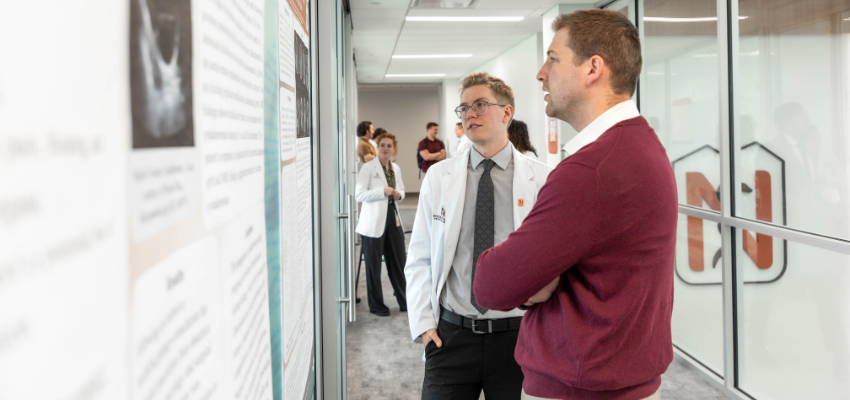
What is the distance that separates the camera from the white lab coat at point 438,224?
1610 mm

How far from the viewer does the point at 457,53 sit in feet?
27.8

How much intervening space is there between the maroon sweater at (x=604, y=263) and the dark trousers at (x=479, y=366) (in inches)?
18.6

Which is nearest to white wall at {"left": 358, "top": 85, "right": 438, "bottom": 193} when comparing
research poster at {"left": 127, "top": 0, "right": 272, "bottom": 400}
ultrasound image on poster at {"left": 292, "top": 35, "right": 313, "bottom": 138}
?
ultrasound image on poster at {"left": 292, "top": 35, "right": 313, "bottom": 138}

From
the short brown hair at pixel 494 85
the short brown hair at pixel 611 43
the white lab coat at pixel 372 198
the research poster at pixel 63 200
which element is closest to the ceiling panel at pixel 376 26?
the white lab coat at pixel 372 198

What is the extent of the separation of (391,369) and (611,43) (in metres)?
2.78

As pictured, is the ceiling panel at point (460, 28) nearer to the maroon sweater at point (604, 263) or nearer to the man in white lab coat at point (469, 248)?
the man in white lab coat at point (469, 248)

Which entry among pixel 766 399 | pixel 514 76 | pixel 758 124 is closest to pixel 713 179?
pixel 758 124

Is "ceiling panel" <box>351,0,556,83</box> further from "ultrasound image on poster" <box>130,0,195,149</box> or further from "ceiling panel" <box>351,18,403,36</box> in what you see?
"ultrasound image on poster" <box>130,0,195,149</box>

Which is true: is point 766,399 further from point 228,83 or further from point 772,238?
point 228,83

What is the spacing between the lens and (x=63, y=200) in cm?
19

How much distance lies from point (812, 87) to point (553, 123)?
3.07 m

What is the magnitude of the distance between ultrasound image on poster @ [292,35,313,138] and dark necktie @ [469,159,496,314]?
711mm

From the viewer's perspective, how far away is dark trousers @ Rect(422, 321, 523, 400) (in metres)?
1.57

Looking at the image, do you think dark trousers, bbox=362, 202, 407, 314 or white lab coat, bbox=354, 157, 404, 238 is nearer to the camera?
white lab coat, bbox=354, 157, 404, 238
